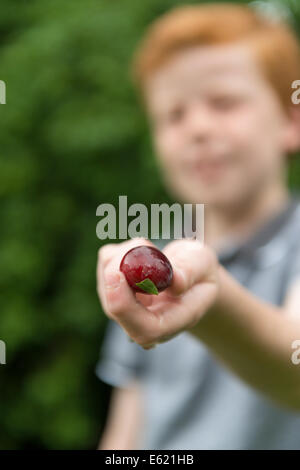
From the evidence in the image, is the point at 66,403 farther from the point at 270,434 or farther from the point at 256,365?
the point at 256,365

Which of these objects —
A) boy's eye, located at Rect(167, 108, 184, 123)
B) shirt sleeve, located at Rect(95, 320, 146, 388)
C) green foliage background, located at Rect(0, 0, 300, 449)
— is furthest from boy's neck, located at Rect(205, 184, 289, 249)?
green foliage background, located at Rect(0, 0, 300, 449)

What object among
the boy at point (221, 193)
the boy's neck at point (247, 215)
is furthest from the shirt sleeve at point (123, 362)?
the boy's neck at point (247, 215)

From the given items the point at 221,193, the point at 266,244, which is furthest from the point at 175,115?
the point at 266,244

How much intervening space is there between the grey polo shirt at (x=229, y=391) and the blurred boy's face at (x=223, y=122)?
134 mm

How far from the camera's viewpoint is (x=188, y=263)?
724 millimetres

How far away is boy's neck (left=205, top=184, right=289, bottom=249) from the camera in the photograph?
1.57 m

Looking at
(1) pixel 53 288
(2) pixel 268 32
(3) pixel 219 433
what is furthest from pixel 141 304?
(1) pixel 53 288

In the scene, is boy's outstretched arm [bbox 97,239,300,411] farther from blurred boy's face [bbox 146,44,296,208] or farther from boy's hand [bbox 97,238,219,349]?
blurred boy's face [bbox 146,44,296,208]

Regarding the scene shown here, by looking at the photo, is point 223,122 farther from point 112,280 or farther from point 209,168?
point 112,280

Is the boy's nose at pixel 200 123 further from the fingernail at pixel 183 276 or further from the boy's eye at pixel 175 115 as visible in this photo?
the fingernail at pixel 183 276

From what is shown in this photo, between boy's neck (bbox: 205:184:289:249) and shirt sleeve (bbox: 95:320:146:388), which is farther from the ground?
boy's neck (bbox: 205:184:289:249)

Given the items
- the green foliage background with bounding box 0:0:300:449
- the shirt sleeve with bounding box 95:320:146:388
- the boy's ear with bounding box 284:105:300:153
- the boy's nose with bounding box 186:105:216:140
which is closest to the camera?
the boy's nose with bounding box 186:105:216:140

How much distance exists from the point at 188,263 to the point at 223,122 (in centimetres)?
86
